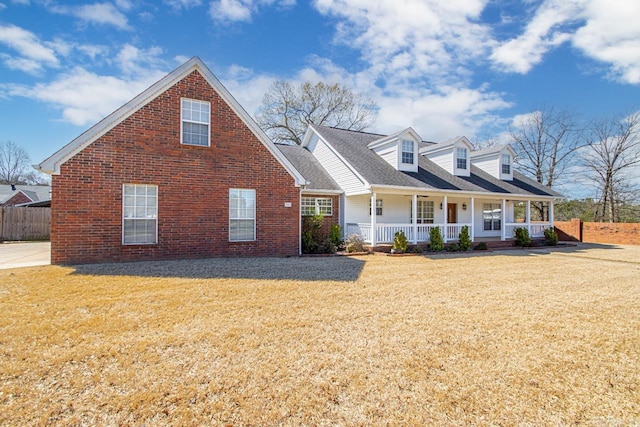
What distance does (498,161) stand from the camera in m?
20.8

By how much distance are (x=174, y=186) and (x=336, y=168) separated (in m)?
8.56

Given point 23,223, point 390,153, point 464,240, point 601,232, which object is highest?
point 390,153

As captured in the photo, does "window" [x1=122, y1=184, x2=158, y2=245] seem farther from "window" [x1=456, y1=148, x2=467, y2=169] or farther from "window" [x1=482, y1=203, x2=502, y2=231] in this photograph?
"window" [x1=482, y1=203, x2=502, y2=231]

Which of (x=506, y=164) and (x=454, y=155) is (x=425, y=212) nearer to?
(x=454, y=155)

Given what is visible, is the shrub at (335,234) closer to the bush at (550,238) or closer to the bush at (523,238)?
the bush at (523,238)

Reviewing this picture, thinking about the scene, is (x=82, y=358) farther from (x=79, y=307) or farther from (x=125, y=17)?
(x=125, y=17)

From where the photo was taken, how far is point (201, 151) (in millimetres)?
11094

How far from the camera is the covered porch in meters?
15.0

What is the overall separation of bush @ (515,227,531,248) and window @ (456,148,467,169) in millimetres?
4720

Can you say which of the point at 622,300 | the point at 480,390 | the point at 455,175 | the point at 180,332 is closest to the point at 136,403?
the point at 180,332


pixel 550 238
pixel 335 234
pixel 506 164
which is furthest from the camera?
pixel 506 164

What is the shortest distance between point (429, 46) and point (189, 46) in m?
8.96

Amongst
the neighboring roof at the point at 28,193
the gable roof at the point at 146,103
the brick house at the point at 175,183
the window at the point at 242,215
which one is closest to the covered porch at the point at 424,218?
the brick house at the point at 175,183

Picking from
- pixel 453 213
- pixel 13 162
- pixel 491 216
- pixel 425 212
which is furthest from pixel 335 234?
pixel 13 162
